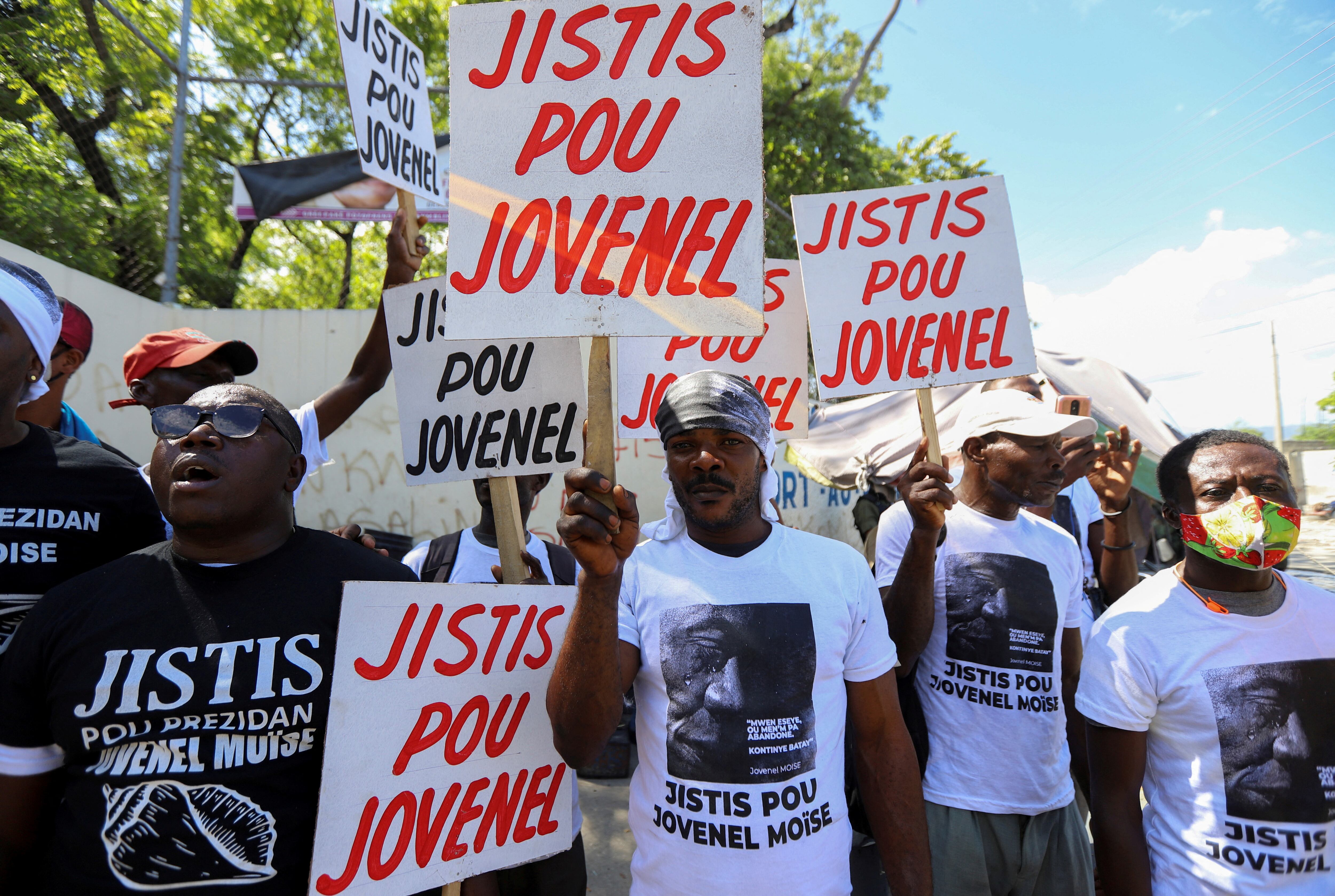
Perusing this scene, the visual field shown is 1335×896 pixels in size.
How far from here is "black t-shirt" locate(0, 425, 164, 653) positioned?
161 centimetres

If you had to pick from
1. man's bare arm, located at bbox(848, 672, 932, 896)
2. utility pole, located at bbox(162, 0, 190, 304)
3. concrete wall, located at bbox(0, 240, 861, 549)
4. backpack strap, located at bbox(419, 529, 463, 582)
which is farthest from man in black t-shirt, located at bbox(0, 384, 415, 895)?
utility pole, located at bbox(162, 0, 190, 304)

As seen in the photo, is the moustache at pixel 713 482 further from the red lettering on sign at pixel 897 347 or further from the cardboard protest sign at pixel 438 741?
the red lettering on sign at pixel 897 347

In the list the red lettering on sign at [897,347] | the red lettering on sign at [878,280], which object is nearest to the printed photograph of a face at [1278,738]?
the red lettering on sign at [897,347]

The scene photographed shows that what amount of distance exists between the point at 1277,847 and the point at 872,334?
1.67 m

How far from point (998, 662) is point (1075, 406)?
1189 millimetres

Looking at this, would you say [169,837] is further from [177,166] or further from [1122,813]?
[177,166]

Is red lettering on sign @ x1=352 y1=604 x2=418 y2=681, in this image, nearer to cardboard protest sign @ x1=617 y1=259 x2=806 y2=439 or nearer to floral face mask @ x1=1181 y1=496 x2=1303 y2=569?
cardboard protest sign @ x1=617 y1=259 x2=806 y2=439

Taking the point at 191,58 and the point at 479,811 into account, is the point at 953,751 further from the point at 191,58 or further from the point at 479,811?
the point at 191,58

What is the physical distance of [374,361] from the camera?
8.02 ft

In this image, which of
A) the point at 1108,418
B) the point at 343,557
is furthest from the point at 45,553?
the point at 1108,418

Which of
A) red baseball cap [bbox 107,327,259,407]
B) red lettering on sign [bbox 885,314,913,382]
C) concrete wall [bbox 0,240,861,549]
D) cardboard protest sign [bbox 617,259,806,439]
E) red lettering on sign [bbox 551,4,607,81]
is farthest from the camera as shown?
concrete wall [bbox 0,240,861,549]

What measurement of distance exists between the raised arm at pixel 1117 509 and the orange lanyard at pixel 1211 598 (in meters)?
0.97

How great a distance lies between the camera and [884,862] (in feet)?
5.66

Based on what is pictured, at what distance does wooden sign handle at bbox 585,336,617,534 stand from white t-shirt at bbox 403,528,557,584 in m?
1.32
